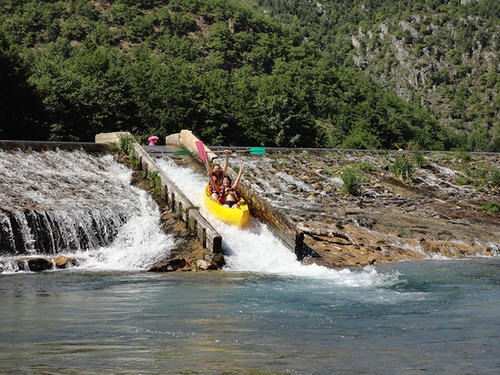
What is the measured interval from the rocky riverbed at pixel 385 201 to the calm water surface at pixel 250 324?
4482mm

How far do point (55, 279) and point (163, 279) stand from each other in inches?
81.7

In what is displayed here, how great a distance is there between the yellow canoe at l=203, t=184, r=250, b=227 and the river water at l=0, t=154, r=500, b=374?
1904 millimetres

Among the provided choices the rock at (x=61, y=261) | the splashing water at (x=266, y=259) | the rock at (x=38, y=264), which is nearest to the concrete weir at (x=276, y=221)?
the splashing water at (x=266, y=259)

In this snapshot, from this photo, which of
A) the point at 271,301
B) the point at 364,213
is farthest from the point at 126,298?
the point at 364,213

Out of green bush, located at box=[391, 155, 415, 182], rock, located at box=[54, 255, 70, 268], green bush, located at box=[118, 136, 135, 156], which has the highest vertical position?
green bush, located at box=[118, 136, 135, 156]

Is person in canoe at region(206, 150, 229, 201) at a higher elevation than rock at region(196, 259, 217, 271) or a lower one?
higher

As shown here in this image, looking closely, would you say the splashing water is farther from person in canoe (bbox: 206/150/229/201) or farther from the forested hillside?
the forested hillside

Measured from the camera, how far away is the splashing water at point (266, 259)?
39.6ft

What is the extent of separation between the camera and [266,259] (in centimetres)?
1493

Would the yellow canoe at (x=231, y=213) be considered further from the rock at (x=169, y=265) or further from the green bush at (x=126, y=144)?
the green bush at (x=126, y=144)

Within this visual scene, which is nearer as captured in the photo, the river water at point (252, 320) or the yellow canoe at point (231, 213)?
the river water at point (252, 320)

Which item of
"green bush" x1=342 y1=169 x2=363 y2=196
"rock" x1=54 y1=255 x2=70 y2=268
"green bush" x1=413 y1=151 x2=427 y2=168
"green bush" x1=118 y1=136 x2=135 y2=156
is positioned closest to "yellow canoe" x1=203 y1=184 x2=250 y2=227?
"rock" x1=54 y1=255 x2=70 y2=268

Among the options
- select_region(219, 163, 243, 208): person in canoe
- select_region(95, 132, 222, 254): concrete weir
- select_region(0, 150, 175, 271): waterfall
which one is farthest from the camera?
select_region(219, 163, 243, 208): person in canoe

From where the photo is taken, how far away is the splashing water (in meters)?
12.1
